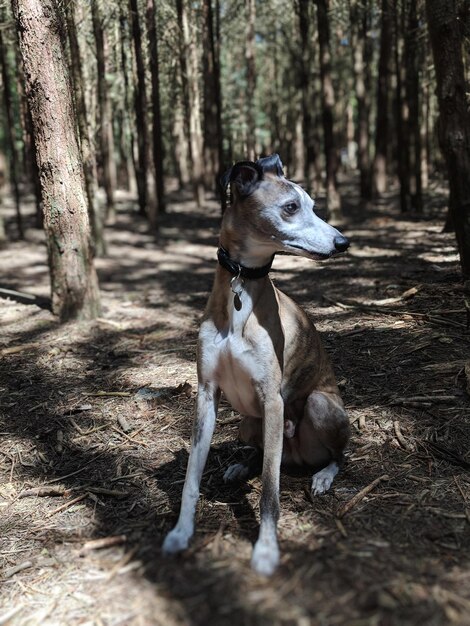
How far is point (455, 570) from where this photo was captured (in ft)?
9.75

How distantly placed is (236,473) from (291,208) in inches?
78.1

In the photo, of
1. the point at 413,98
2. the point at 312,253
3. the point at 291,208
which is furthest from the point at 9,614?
the point at 413,98

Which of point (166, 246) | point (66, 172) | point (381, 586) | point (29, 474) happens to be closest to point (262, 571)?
point (381, 586)

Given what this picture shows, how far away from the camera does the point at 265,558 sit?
3.08 metres

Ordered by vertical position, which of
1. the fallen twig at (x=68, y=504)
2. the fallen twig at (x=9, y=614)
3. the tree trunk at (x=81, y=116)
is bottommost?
the fallen twig at (x=9, y=614)

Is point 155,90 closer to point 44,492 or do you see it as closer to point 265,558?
point 44,492

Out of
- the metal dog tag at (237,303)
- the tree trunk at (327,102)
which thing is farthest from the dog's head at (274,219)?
the tree trunk at (327,102)

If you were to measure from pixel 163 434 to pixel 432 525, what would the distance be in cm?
241

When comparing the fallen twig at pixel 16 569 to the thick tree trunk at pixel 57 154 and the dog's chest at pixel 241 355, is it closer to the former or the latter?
the dog's chest at pixel 241 355

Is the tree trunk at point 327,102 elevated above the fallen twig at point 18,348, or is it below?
above

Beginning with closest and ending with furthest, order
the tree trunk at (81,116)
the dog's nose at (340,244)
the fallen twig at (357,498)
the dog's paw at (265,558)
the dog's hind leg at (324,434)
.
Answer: the dog's paw at (265,558) < the dog's nose at (340,244) < the fallen twig at (357,498) < the dog's hind leg at (324,434) < the tree trunk at (81,116)

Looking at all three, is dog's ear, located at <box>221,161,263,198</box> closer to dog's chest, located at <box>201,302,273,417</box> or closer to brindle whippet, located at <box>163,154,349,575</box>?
brindle whippet, located at <box>163,154,349,575</box>

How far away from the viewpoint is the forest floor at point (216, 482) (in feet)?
9.53

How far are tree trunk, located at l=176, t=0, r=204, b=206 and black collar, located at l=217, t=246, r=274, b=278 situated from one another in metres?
15.2
